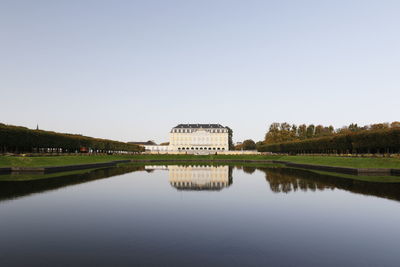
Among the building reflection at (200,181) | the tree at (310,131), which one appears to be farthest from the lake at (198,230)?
the tree at (310,131)

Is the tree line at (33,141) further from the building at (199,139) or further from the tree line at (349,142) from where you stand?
the building at (199,139)

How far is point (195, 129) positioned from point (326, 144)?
73.3 meters

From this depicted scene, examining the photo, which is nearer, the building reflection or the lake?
the lake

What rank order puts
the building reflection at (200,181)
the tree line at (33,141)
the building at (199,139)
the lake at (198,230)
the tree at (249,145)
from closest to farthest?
the lake at (198,230)
the building reflection at (200,181)
the tree line at (33,141)
the building at (199,139)
the tree at (249,145)

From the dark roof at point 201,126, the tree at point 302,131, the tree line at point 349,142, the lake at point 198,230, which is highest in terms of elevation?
the dark roof at point 201,126

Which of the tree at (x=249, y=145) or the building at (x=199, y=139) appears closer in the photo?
→ the building at (x=199, y=139)

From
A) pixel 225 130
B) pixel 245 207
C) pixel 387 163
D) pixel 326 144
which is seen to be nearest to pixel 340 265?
pixel 245 207

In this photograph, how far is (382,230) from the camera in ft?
26.4

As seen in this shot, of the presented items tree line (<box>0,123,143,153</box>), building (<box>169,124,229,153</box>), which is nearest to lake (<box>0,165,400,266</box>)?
tree line (<box>0,123,143,153</box>)

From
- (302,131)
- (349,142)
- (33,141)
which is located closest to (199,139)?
(302,131)

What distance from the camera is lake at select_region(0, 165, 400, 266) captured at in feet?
19.2

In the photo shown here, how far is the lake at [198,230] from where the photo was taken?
5859 millimetres

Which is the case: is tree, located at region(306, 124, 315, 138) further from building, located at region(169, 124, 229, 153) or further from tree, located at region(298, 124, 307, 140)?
building, located at region(169, 124, 229, 153)

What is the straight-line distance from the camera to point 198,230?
7875mm
